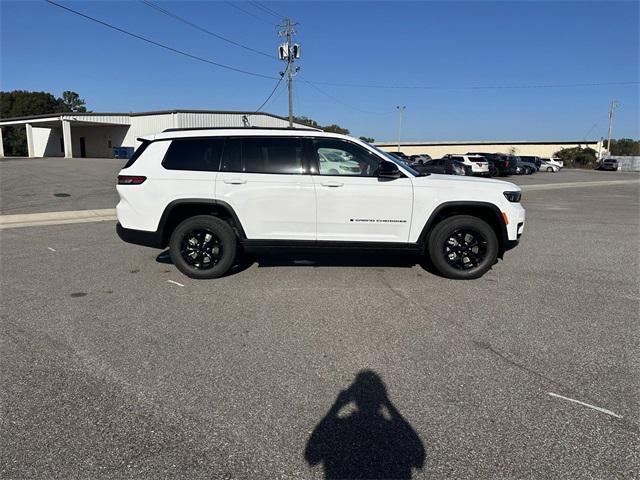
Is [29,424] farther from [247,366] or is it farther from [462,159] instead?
[462,159]

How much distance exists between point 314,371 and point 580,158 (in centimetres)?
7776

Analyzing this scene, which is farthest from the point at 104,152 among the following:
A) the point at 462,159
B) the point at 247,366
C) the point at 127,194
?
the point at 247,366

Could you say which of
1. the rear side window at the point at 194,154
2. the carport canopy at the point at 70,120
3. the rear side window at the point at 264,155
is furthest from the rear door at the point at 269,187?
the carport canopy at the point at 70,120

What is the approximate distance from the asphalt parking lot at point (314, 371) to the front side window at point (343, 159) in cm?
146

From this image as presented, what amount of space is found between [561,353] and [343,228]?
2934 mm

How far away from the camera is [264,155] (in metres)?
5.98

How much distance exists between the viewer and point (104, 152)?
5209 centimetres

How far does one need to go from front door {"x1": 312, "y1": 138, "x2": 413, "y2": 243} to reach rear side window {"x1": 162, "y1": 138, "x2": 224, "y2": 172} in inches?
52.3

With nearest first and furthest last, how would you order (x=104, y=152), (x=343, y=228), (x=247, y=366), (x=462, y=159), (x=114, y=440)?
(x=114, y=440) < (x=247, y=366) < (x=343, y=228) < (x=462, y=159) < (x=104, y=152)

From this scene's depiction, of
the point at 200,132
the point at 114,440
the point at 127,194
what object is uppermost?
the point at 200,132

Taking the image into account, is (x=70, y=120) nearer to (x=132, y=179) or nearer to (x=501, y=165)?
(x=501, y=165)

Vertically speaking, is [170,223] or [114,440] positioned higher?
[170,223]

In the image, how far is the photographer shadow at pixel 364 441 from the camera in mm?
2500

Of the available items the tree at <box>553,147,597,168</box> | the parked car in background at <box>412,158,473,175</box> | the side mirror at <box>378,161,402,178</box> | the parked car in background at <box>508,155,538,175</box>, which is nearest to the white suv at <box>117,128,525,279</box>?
the side mirror at <box>378,161,402,178</box>
